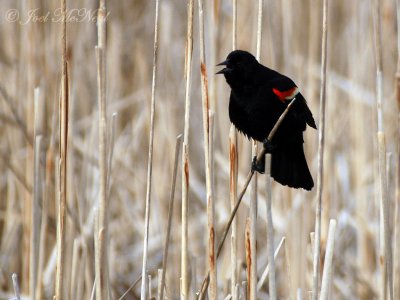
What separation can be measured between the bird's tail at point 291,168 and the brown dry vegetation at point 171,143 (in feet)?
1.43

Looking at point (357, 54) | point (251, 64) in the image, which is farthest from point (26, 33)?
point (357, 54)

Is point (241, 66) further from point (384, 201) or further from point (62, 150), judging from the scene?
point (62, 150)

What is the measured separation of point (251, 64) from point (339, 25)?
6.22 ft

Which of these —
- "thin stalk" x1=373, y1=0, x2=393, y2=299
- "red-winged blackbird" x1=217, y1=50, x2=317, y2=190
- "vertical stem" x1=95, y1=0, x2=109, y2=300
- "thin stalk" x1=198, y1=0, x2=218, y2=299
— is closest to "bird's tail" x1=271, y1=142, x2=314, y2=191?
"red-winged blackbird" x1=217, y1=50, x2=317, y2=190

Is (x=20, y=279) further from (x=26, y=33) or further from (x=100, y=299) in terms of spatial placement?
(x=100, y=299)

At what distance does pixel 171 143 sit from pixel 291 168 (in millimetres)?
1012

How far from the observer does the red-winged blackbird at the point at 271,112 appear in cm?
180

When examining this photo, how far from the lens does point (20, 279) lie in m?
2.78

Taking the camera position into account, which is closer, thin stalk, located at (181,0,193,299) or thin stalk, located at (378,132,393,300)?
thin stalk, located at (181,0,193,299)

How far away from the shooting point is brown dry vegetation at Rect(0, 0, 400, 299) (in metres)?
2.51

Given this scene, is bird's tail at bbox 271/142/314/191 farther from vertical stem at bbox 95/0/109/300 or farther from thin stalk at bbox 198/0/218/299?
vertical stem at bbox 95/0/109/300

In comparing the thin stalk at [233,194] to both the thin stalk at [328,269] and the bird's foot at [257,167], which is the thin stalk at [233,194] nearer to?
the bird's foot at [257,167]

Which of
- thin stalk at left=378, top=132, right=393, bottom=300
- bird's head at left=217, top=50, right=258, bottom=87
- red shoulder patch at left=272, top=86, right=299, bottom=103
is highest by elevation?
bird's head at left=217, top=50, right=258, bottom=87

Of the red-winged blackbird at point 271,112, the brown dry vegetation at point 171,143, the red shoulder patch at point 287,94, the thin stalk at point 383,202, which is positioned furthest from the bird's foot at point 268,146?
the brown dry vegetation at point 171,143
